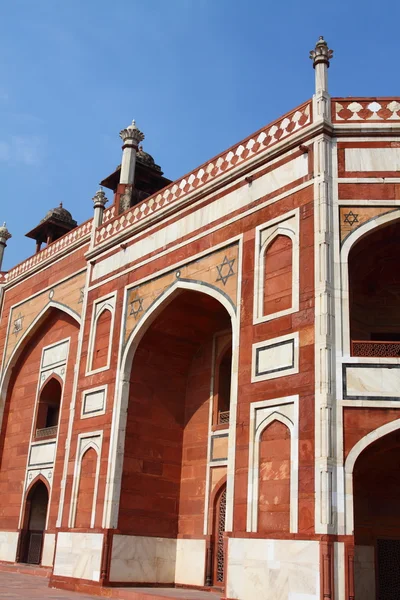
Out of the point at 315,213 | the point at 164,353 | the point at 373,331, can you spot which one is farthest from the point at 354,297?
the point at 164,353

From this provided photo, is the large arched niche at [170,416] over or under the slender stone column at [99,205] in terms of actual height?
under

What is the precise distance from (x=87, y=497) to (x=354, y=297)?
5543mm

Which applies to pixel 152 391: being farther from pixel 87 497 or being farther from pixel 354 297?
pixel 354 297

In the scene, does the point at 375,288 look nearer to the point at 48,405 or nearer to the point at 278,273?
the point at 278,273

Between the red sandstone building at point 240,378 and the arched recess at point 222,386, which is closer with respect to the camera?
the red sandstone building at point 240,378

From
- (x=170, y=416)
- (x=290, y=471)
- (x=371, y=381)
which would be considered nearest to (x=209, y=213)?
(x=170, y=416)

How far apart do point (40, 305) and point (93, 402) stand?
4.61 m

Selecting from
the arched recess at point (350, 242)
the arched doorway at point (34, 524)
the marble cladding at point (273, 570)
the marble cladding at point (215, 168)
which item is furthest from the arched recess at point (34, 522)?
the arched recess at point (350, 242)

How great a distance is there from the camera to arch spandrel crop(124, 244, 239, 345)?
10336 millimetres

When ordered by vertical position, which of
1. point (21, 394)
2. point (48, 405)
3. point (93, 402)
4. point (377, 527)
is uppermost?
point (21, 394)

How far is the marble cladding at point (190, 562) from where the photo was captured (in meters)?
11.2

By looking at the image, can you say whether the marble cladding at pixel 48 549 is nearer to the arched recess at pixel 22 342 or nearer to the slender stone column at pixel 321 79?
the arched recess at pixel 22 342

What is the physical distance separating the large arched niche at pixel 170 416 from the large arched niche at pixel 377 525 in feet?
10.0

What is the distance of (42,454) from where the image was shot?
14.8m
